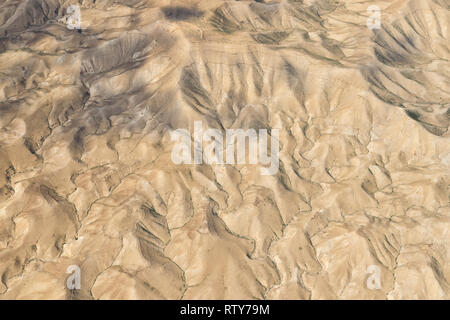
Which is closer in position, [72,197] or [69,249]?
[69,249]

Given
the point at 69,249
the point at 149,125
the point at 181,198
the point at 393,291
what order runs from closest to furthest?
the point at 393,291 → the point at 69,249 → the point at 181,198 → the point at 149,125

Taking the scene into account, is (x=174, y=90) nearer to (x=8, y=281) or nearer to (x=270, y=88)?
(x=270, y=88)

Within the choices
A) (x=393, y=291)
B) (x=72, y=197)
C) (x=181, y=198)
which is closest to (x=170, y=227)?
(x=181, y=198)

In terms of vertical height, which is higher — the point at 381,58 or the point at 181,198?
the point at 381,58

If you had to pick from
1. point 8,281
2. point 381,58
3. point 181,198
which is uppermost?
point 381,58

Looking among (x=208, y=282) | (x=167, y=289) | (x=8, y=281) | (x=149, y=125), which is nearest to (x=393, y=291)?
(x=208, y=282)

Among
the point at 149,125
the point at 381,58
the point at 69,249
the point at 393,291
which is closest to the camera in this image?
the point at 393,291

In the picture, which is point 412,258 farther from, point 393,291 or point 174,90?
point 174,90
